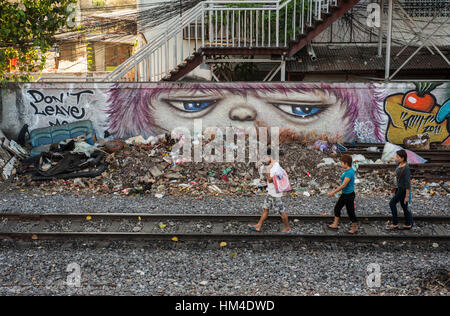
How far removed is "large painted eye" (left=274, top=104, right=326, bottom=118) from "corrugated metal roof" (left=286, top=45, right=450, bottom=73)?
2.64 m

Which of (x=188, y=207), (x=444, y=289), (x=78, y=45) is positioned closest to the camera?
(x=444, y=289)

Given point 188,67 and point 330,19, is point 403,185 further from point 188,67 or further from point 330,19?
point 188,67

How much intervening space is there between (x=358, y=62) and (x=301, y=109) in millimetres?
4098

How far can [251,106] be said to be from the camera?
1377 cm

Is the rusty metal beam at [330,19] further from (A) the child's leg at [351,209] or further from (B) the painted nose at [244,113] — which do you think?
(A) the child's leg at [351,209]

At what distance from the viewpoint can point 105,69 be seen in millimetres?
26359

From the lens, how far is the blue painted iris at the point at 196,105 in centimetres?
1381

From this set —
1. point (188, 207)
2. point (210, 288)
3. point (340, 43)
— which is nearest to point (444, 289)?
point (210, 288)

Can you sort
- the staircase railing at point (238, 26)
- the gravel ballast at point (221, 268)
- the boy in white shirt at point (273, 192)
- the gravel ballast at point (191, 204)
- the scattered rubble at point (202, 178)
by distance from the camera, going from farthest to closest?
the staircase railing at point (238, 26), the scattered rubble at point (202, 178), the gravel ballast at point (191, 204), the boy in white shirt at point (273, 192), the gravel ballast at point (221, 268)

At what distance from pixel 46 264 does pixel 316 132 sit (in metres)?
9.26

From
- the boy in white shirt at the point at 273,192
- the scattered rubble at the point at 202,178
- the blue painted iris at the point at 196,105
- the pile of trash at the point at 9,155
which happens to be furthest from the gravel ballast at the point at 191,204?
the blue painted iris at the point at 196,105

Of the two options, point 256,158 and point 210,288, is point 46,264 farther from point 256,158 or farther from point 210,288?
point 256,158

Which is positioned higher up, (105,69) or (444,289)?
(105,69)

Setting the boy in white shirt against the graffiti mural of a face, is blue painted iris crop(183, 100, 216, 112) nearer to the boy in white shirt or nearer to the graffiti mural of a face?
the graffiti mural of a face
